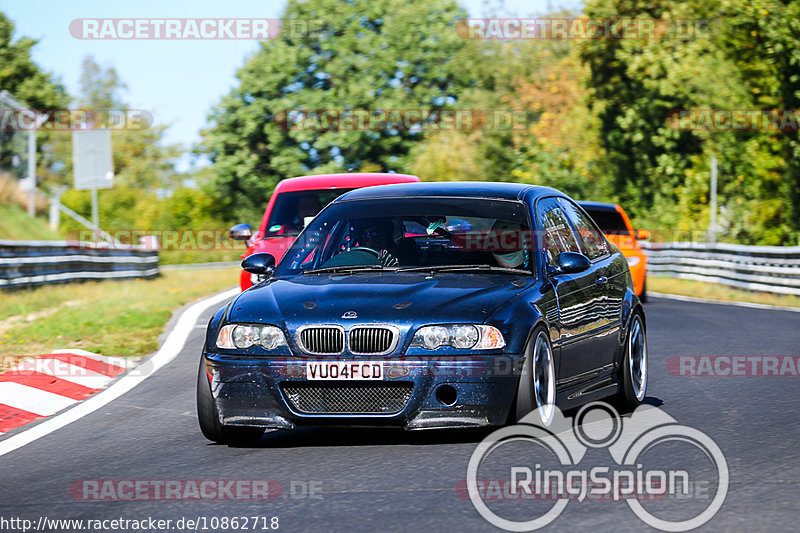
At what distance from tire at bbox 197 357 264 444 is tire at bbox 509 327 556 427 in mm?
1519

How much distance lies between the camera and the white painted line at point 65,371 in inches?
430

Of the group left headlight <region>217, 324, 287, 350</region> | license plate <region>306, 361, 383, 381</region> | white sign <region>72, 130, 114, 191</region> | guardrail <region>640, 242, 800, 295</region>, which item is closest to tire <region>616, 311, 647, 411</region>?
license plate <region>306, 361, 383, 381</region>

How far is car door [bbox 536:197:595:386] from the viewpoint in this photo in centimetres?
774

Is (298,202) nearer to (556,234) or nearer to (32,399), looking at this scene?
(32,399)

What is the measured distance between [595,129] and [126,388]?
5088 cm

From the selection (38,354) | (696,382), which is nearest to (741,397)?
(696,382)

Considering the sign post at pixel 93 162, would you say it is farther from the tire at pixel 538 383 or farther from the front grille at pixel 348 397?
the front grille at pixel 348 397

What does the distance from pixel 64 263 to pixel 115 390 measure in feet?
54.5

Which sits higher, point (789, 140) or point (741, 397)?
point (789, 140)

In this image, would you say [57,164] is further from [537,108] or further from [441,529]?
[441,529]

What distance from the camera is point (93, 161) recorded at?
3956cm

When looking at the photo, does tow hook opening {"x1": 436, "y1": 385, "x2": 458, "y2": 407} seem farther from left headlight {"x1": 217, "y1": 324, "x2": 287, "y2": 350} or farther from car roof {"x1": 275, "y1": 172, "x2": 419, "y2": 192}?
car roof {"x1": 275, "y1": 172, "x2": 419, "y2": 192}

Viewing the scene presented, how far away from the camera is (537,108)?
6856cm

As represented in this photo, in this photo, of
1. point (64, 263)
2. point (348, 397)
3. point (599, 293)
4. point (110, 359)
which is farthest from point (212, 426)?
point (64, 263)
